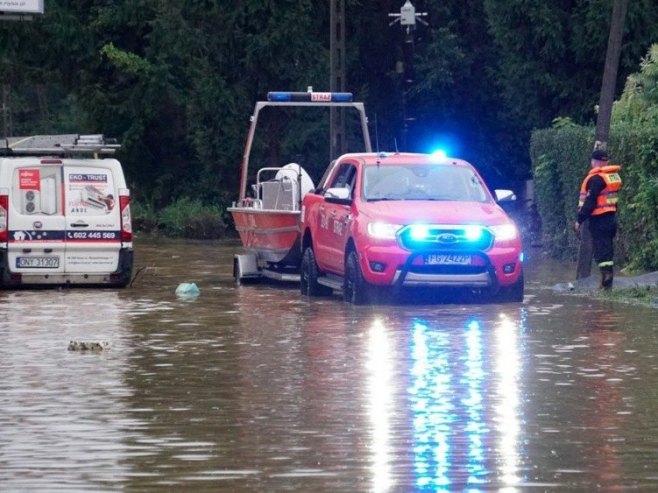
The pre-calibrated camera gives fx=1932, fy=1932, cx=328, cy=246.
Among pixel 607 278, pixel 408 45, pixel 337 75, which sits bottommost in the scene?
pixel 607 278

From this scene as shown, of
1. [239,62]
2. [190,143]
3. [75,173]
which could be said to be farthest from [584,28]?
[75,173]

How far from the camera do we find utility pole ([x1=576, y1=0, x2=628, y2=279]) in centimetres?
2462

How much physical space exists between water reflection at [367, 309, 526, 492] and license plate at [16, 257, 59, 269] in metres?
6.70

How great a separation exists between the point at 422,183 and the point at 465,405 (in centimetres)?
1011

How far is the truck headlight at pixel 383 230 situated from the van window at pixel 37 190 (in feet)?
17.2

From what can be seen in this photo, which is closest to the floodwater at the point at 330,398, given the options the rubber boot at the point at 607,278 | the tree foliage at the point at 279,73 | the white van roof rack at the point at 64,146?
the rubber boot at the point at 607,278

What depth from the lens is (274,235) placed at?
25641 millimetres

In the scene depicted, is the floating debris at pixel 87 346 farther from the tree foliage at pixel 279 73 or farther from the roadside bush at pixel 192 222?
the roadside bush at pixel 192 222

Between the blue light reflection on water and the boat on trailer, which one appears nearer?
the blue light reflection on water

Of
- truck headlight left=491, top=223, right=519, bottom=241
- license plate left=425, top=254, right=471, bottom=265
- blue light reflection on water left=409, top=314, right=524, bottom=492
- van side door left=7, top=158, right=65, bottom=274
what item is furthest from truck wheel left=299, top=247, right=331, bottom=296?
blue light reflection on water left=409, top=314, right=524, bottom=492

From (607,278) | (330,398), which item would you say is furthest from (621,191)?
(330,398)

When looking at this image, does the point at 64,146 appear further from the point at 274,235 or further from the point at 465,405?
the point at 465,405

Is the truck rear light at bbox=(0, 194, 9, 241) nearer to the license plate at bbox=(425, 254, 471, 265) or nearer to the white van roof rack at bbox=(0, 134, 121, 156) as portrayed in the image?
the white van roof rack at bbox=(0, 134, 121, 156)

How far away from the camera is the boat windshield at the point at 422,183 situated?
22.5 meters
